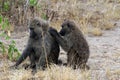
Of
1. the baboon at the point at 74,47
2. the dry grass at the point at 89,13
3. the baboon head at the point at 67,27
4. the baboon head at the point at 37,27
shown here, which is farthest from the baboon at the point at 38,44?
the dry grass at the point at 89,13

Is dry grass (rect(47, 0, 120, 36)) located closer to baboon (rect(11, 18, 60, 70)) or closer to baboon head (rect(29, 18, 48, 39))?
baboon (rect(11, 18, 60, 70))

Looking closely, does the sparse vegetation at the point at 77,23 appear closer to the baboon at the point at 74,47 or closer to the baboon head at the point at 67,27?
the baboon at the point at 74,47

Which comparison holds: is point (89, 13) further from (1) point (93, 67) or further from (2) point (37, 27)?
(2) point (37, 27)

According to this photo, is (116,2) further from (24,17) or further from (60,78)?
(60,78)

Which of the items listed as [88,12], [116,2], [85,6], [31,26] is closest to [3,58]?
[31,26]

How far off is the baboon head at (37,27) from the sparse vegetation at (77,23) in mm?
489

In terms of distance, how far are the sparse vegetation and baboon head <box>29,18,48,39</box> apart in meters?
0.49

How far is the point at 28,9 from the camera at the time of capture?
36.1 feet

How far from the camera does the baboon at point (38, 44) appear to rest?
7.57 meters

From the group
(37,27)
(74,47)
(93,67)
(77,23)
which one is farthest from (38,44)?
(77,23)

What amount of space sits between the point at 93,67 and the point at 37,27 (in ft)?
4.09

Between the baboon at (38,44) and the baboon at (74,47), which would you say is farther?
the baboon at (74,47)

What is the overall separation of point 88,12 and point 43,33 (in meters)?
4.88

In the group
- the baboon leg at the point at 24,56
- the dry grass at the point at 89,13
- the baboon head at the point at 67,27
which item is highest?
the baboon head at the point at 67,27
